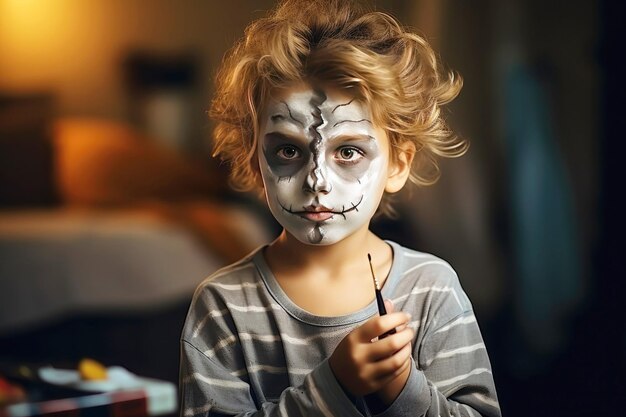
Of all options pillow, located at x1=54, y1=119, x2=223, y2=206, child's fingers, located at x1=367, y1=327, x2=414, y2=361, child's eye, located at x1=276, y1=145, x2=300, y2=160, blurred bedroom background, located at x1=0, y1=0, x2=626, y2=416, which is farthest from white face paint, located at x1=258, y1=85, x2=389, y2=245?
pillow, located at x1=54, y1=119, x2=223, y2=206

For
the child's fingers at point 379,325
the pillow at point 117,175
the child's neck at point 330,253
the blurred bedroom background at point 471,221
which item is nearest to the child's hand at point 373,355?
the child's fingers at point 379,325

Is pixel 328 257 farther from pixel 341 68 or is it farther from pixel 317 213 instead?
pixel 341 68

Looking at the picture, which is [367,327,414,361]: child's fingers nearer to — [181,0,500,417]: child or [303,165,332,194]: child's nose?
[181,0,500,417]: child

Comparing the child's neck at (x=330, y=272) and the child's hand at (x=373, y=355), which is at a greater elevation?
the child's neck at (x=330, y=272)

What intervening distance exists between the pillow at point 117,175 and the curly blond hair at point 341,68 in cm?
166

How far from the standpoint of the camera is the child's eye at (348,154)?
73 cm

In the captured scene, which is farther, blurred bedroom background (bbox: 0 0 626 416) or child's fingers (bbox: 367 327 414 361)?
blurred bedroom background (bbox: 0 0 626 416)

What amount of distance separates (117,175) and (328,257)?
1.77 metres

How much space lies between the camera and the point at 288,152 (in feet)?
2.42

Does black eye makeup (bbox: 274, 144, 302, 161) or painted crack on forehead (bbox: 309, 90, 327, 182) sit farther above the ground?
painted crack on forehead (bbox: 309, 90, 327, 182)

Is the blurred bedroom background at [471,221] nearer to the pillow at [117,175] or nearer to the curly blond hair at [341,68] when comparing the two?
the pillow at [117,175]

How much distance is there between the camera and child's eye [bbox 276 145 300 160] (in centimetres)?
73

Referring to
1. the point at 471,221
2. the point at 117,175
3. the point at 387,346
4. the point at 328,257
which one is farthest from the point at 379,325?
the point at 117,175

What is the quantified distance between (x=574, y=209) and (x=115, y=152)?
1246 mm
